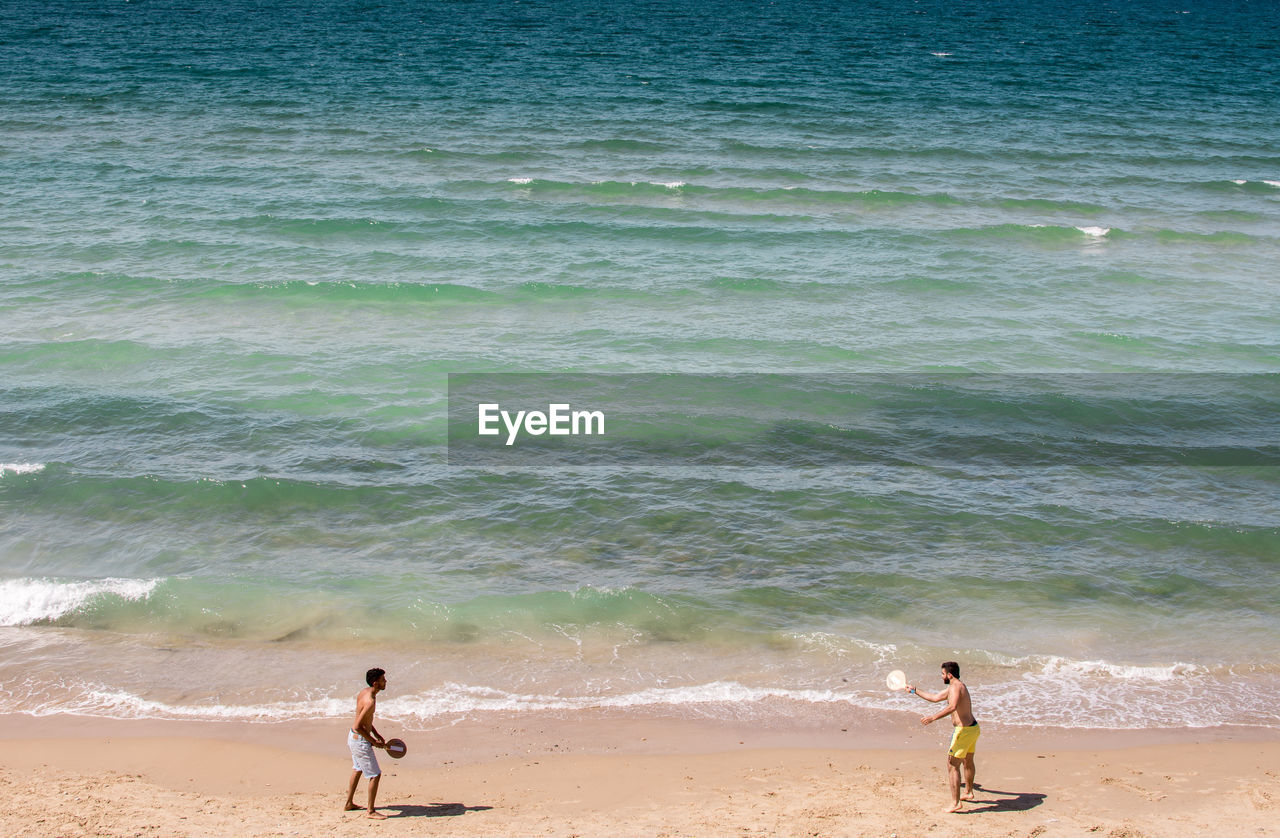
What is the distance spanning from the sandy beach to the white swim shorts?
1.54ft

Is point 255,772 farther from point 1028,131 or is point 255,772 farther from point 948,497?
point 1028,131

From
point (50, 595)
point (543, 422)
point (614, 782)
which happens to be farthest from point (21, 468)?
point (614, 782)

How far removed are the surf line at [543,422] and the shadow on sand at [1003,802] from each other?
10.8 m

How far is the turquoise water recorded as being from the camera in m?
14.0

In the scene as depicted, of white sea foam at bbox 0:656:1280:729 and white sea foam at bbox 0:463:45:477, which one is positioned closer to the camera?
white sea foam at bbox 0:656:1280:729

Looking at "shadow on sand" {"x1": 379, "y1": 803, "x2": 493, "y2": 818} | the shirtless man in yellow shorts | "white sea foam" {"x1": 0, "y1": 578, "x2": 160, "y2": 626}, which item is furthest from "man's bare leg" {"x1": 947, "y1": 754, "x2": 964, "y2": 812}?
"white sea foam" {"x1": 0, "y1": 578, "x2": 160, "y2": 626}

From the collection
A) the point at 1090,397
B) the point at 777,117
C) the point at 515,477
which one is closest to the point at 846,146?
the point at 777,117

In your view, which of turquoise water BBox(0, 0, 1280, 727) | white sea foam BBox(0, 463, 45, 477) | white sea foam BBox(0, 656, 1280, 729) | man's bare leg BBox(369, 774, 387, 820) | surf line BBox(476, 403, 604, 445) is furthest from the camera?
surf line BBox(476, 403, 604, 445)

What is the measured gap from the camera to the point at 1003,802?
11.0m

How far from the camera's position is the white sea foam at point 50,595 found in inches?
574

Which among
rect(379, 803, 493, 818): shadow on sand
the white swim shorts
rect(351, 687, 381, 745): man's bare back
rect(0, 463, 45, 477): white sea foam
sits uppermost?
rect(0, 463, 45, 477): white sea foam

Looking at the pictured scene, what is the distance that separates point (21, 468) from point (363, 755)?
11.3 meters

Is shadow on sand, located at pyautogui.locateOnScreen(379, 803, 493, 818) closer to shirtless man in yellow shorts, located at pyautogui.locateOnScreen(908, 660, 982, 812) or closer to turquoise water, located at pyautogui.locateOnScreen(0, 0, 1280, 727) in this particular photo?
turquoise water, located at pyautogui.locateOnScreen(0, 0, 1280, 727)

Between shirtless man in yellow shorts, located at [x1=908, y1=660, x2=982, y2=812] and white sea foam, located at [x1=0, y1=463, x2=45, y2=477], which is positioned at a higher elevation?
white sea foam, located at [x1=0, y1=463, x2=45, y2=477]
